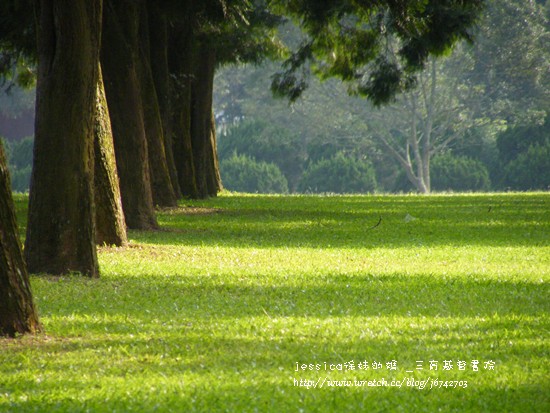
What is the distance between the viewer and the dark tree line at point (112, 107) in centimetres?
1302

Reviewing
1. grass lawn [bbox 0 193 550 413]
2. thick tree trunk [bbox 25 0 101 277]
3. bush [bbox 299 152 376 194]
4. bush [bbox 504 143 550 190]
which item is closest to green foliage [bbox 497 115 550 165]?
bush [bbox 504 143 550 190]

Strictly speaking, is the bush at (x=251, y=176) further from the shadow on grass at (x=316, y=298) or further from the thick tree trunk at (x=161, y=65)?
the shadow on grass at (x=316, y=298)

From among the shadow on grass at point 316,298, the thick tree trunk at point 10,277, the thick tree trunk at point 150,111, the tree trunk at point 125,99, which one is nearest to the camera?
the thick tree trunk at point 10,277

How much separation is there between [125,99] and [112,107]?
272 millimetres

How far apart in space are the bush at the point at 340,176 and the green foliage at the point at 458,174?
161 inches

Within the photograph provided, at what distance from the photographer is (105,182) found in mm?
15430

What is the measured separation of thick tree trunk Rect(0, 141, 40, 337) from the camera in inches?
346

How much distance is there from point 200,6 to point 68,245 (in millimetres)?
10932

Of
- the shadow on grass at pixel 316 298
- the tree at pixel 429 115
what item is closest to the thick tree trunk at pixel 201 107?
the shadow on grass at pixel 316 298

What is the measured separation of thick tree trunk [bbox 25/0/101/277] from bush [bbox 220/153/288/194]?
5144 cm

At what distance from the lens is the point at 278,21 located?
106 ft

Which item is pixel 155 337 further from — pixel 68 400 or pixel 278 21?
pixel 278 21

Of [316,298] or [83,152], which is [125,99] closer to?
[83,152]

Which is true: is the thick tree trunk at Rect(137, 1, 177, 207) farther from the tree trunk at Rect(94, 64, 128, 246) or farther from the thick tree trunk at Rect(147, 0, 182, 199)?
the tree trunk at Rect(94, 64, 128, 246)
